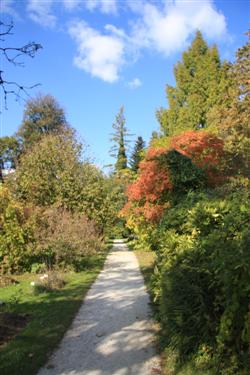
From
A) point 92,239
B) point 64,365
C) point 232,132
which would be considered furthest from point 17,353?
point 232,132

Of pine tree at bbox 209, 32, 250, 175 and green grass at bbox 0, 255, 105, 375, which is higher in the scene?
pine tree at bbox 209, 32, 250, 175

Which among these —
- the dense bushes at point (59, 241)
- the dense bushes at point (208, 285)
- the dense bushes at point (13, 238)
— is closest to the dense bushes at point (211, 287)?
the dense bushes at point (208, 285)

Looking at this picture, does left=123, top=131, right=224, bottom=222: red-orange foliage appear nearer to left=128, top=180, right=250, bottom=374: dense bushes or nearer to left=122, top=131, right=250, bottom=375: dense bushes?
left=122, top=131, right=250, bottom=375: dense bushes

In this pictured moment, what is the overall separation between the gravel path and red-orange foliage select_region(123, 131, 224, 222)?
7.73 ft

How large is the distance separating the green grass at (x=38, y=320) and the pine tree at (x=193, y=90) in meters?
20.0

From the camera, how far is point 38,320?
7.38 meters

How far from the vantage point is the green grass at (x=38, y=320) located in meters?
5.29

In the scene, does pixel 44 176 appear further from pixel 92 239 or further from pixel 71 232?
pixel 71 232

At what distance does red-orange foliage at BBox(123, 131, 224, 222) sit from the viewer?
377 inches

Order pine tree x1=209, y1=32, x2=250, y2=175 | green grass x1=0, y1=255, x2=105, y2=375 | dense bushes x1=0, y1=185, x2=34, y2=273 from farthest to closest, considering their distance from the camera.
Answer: pine tree x1=209, y1=32, x2=250, y2=175 → dense bushes x1=0, y1=185, x2=34, y2=273 → green grass x1=0, y1=255, x2=105, y2=375

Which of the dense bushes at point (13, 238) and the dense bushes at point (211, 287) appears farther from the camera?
the dense bushes at point (13, 238)

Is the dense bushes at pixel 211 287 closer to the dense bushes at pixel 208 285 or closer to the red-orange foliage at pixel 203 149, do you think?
the dense bushes at pixel 208 285

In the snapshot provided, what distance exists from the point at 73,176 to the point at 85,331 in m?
14.8

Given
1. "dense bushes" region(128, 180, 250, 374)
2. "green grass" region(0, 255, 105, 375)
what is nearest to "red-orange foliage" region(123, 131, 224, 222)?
"green grass" region(0, 255, 105, 375)
